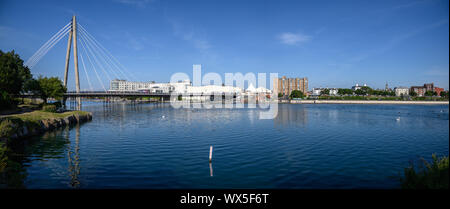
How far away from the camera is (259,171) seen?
18344 millimetres

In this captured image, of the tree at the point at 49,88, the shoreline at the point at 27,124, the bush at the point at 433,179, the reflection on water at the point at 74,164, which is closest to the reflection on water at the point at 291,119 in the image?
the reflection on water at the point at 74,164

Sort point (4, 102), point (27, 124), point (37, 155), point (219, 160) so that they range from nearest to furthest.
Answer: point (219, 160) → point (37, 155) → point (27, 124) → point (4, 102)

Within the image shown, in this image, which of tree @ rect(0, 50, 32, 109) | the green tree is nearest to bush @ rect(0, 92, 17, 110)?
tree @ rect(0, 50, 32, 109)

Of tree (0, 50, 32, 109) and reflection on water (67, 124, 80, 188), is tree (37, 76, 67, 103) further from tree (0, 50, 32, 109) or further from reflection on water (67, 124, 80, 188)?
reflection on water (67, 124, 80, 188)

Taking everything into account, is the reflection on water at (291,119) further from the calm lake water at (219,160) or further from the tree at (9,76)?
the tree at (9,76)

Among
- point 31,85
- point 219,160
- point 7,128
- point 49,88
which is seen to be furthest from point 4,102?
point 219,160

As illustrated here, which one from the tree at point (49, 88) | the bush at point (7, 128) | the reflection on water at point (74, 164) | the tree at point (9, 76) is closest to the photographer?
the reflection on water at point (74, 164)

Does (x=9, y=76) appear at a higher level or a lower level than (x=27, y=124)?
higher

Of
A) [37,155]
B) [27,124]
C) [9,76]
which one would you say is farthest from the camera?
[9,76]

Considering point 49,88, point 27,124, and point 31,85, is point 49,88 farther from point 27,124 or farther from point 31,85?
point 27,124
